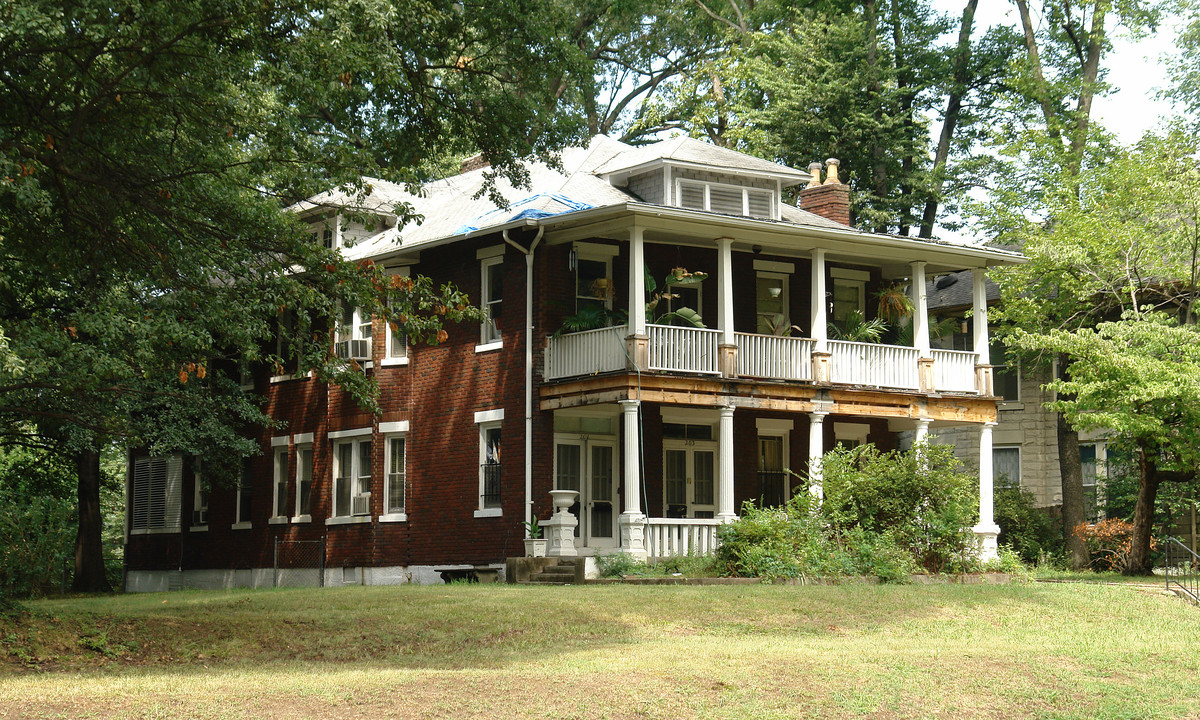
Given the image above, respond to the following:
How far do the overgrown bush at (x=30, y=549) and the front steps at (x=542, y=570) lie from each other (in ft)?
35.1

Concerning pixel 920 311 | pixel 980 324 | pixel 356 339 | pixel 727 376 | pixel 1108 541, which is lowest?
pixel 1108 541

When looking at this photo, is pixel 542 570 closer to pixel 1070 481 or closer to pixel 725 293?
pixel 725 293

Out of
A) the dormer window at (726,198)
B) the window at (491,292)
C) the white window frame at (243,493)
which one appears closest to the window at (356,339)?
the window at (491,292)

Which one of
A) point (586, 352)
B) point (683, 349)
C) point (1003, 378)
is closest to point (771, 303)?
point (683, 349)

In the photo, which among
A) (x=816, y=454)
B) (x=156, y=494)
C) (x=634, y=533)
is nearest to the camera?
(x=634, y=533)

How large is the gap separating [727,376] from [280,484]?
37.3 ft

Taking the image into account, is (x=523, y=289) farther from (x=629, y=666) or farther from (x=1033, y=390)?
(x=1033, y=390)

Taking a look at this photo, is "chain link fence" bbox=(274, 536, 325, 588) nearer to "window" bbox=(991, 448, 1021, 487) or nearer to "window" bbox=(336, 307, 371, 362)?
"window" bbox=(336, 307, 371, 362)

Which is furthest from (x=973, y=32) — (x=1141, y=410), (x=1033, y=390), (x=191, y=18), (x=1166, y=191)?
(x=191, y=18)

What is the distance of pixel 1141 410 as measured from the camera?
25.7 meters

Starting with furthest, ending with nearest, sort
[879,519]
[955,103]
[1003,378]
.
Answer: [955,103] < [1003,378] < [879,519]

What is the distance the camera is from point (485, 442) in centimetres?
2589

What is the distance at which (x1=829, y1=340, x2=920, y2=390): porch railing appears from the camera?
83.8 feet

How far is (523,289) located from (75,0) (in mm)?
13846
